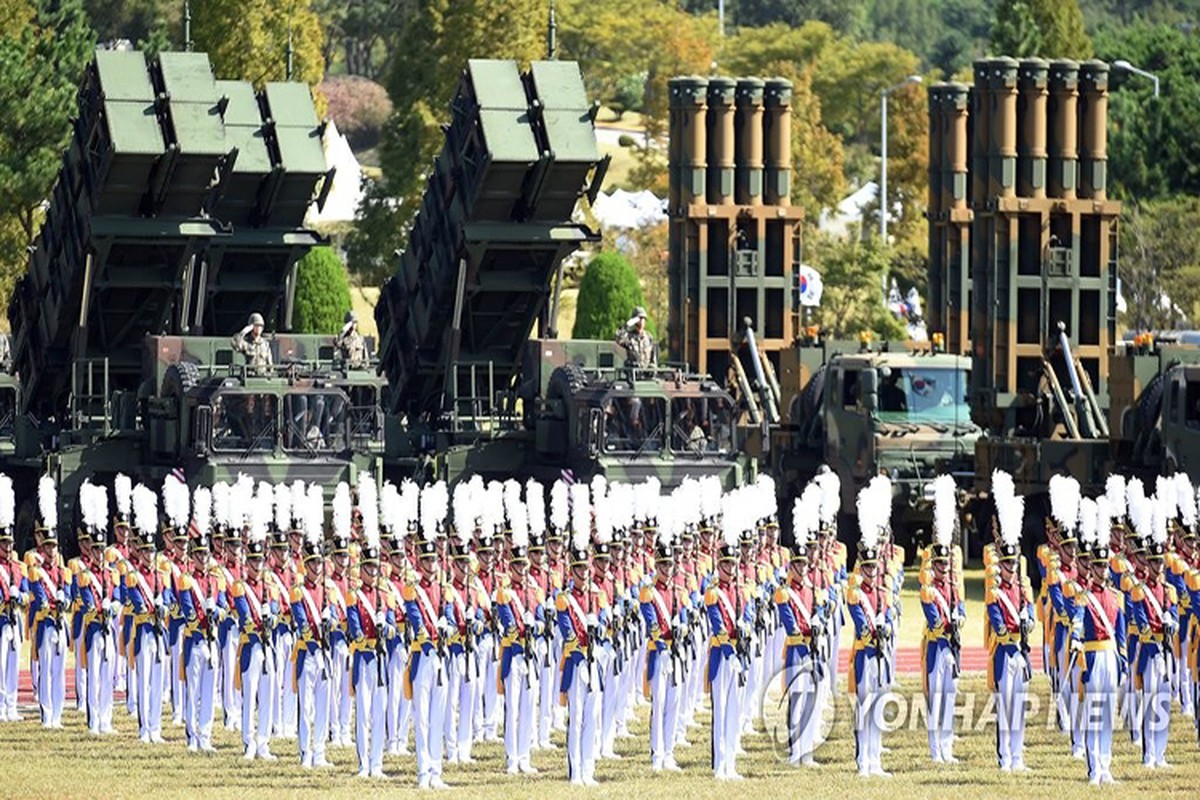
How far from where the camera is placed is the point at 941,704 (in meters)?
20.1

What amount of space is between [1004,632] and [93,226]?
14239 mm

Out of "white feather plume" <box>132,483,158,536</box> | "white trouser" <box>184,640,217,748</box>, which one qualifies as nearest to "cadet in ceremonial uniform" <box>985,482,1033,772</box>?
"white trouser" <box>184,640,217,748</box>

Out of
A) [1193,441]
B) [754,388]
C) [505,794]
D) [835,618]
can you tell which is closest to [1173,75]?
[754,388]

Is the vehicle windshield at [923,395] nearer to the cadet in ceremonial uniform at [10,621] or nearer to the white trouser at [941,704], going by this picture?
the cadet in ceremonial uniform at [10,621]

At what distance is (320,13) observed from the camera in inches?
3410

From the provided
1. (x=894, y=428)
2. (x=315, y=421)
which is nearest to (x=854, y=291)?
(x=894, y=428)

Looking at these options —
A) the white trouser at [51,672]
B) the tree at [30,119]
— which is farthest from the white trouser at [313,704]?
the tree at [30,119]

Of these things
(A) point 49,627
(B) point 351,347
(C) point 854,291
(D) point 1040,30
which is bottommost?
(A) point 49,627

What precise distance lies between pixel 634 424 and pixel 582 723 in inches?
434

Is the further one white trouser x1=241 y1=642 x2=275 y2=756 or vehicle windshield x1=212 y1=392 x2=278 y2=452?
vehicle windshield x1=212 y1=392 x2=278 y2=452

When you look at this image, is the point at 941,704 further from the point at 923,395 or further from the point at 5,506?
the point at 923,395

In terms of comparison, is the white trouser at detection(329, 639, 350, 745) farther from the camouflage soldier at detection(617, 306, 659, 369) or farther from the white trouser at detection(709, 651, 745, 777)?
the camouflage soldier at detection(617, 306, 659, 369)

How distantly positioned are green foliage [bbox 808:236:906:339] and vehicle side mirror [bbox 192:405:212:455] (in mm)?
28892

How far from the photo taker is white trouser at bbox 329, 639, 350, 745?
66.1 feet
